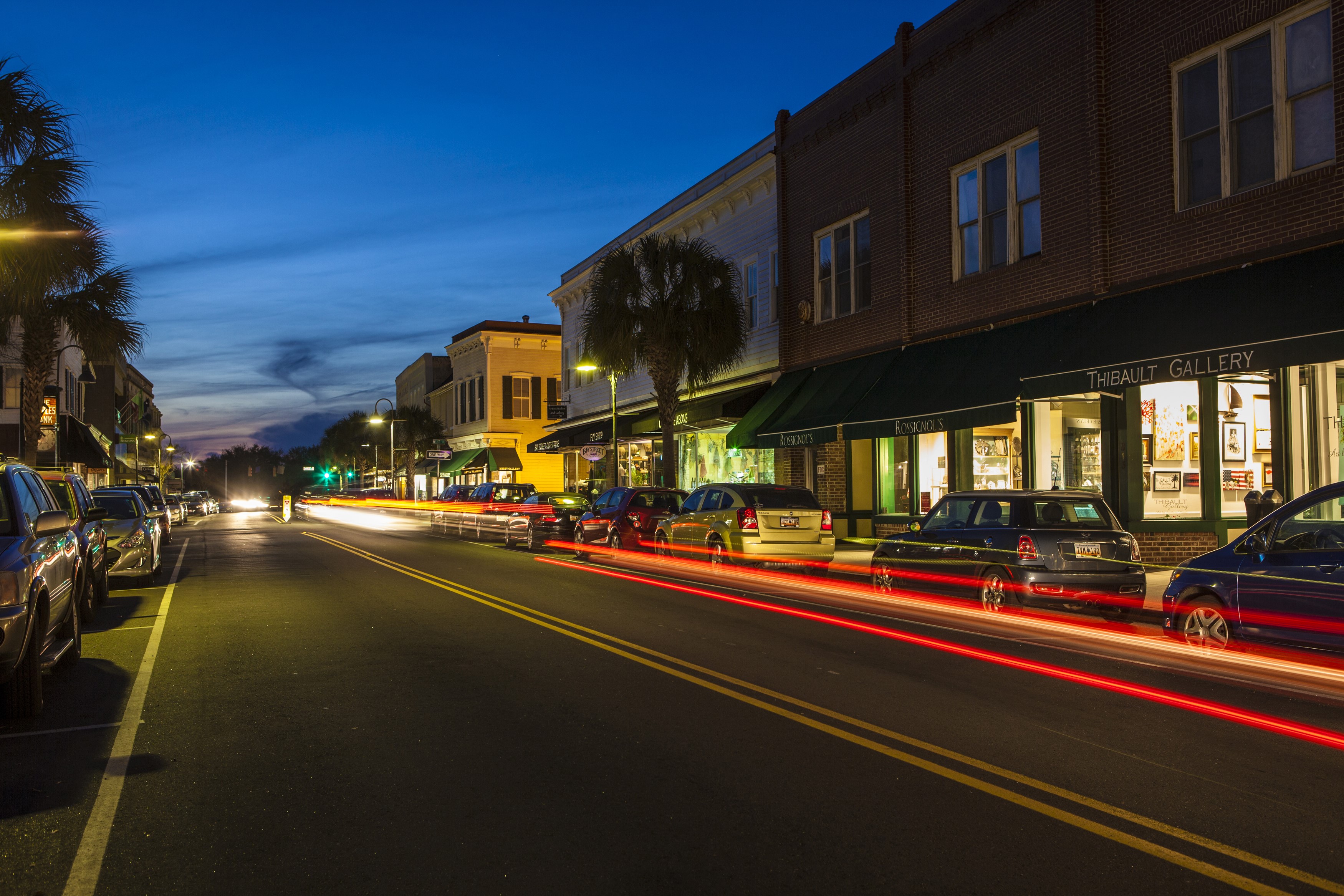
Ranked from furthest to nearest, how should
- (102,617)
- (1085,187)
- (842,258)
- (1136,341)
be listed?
1. (842,258)
2. (1085,187)
3. (1136,341)
4. (102,617)

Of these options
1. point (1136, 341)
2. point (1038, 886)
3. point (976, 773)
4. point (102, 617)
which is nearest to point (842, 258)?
point (1136, 341)

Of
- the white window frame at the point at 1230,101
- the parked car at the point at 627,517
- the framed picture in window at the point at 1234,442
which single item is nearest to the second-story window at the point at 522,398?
the parked car at the point at 627,517

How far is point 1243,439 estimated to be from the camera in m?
17.2

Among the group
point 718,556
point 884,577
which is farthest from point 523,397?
point 884,577

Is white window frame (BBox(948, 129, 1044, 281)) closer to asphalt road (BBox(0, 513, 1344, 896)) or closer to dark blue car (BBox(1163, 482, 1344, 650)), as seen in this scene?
dark blue car (BBox(1163, 482, 1344, 650))

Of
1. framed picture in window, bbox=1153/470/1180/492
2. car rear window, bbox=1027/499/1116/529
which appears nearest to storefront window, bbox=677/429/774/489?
framed picture in window, bbox=1153/470/1180/492

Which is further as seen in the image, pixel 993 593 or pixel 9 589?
pixel 993 593

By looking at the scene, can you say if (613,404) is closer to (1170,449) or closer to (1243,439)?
(1170,449)

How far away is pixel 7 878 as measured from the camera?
15.0 ft

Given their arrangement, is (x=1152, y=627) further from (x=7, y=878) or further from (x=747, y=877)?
(x=7, y=878)

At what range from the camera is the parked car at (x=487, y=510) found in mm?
31188

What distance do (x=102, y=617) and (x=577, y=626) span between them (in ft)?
21.3

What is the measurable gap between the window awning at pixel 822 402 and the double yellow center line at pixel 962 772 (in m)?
12.3

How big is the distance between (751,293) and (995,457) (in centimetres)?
1119
